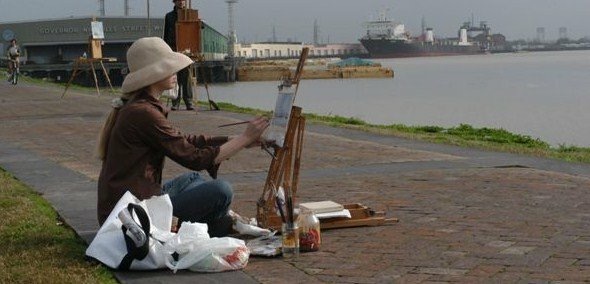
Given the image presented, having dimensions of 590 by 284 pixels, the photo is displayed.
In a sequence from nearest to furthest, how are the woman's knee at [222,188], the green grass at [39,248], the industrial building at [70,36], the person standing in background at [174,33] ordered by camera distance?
1. the green grass at [39,248]
2. the woman's knee at [222,188]
3. the person standing in background at [174,33]
4. the industrial building at [70,36]

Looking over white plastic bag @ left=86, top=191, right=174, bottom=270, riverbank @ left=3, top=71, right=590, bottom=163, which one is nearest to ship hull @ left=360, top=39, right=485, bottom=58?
riverbank @ left=3, top=71, right=590, bottom=163

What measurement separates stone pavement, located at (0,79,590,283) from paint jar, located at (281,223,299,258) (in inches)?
3.1

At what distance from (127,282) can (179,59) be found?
1467 mm

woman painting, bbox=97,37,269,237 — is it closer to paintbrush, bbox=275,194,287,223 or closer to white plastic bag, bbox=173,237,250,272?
paintbrush, bbox=275,194,287,223

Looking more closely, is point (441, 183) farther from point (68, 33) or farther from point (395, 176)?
point (68, 33)

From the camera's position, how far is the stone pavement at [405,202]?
5746mm

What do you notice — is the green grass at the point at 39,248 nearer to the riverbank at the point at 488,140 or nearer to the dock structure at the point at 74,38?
the riverbank at the point at 488,140

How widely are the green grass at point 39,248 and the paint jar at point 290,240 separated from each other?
43.4 inches

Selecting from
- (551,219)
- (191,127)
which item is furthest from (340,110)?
(551,219)

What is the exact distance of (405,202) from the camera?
8312mm

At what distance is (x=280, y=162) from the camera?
660 centimetres

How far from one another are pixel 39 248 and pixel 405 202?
3289 millimetres

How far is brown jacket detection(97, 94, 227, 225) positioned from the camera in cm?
610

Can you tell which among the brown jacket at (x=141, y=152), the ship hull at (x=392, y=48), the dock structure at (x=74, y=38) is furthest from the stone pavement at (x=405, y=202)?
the ship hull at (x=392, y=48)
